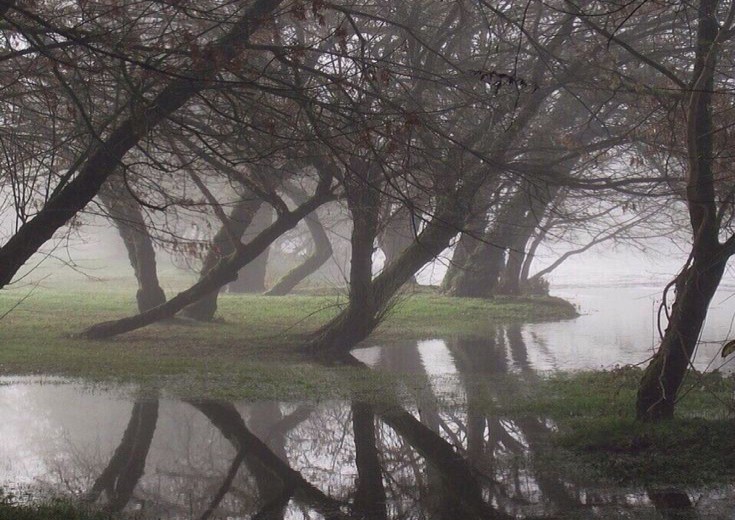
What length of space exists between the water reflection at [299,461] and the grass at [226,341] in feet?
5.25

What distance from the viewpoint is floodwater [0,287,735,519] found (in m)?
6.97

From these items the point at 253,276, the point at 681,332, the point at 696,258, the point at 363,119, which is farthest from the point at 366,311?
the point at 253,276

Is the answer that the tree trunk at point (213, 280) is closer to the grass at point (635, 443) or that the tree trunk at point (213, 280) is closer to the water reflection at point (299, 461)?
the water reflection at point (299, 461)

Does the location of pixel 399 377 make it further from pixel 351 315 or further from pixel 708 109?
pixel 708 109

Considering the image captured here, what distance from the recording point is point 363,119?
783 centimetres

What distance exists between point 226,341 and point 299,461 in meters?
11.4

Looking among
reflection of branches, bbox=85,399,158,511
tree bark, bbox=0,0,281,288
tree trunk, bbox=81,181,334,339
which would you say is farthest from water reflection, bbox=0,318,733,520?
tree trunk, bbox=81,181,334,339

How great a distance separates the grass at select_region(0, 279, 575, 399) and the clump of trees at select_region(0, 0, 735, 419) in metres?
1.30

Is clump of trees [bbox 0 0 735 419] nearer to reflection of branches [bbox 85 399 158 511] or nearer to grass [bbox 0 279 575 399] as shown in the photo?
grass [bbox 0 279 575 399]

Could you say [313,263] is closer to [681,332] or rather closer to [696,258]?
[681,332]

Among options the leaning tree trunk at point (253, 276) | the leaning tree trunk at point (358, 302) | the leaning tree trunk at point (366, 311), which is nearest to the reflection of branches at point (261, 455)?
the leaning tree trunk at point (358, 302)

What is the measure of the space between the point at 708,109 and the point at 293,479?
5.23 m

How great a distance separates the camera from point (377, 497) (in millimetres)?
7301

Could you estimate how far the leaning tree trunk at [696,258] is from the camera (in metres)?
8.81
